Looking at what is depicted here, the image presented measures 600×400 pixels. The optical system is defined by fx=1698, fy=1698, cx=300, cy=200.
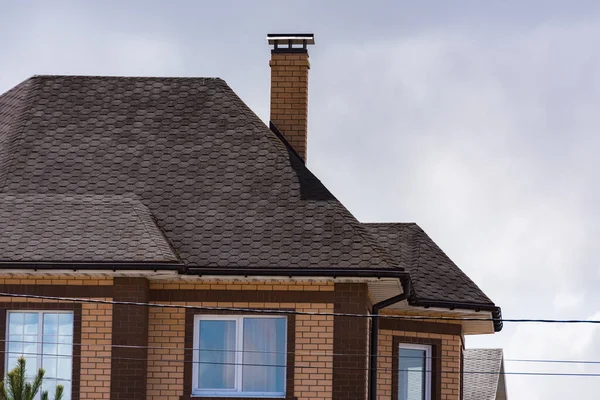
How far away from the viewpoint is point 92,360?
27172 millimetres

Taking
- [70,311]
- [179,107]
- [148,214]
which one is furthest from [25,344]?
[179,107]

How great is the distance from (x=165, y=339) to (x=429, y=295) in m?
4.98

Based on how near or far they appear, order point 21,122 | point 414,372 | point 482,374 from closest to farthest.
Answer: point 414,372 → point 21,122 → point 482,374

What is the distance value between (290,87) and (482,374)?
1866cm

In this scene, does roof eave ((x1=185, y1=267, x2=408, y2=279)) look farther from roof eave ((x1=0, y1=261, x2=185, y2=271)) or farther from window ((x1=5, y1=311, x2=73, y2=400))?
window ((x1=5, y1=311, x2=73, y2=400))

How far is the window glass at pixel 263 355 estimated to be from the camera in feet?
91.1

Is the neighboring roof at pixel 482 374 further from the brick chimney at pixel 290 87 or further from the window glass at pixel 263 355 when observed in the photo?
the window glass at pixel 263 355

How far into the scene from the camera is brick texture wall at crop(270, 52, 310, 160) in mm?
31953

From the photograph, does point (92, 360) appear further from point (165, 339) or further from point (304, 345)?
point (304, 345)

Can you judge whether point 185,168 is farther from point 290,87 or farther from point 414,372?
point 414,372

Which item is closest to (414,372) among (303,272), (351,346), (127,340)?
(351,346)

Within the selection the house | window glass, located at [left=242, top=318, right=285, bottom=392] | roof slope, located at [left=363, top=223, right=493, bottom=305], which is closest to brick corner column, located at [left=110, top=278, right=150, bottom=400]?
the house

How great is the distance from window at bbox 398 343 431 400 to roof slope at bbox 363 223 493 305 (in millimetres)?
1177

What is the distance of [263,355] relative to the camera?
27.8 meters
